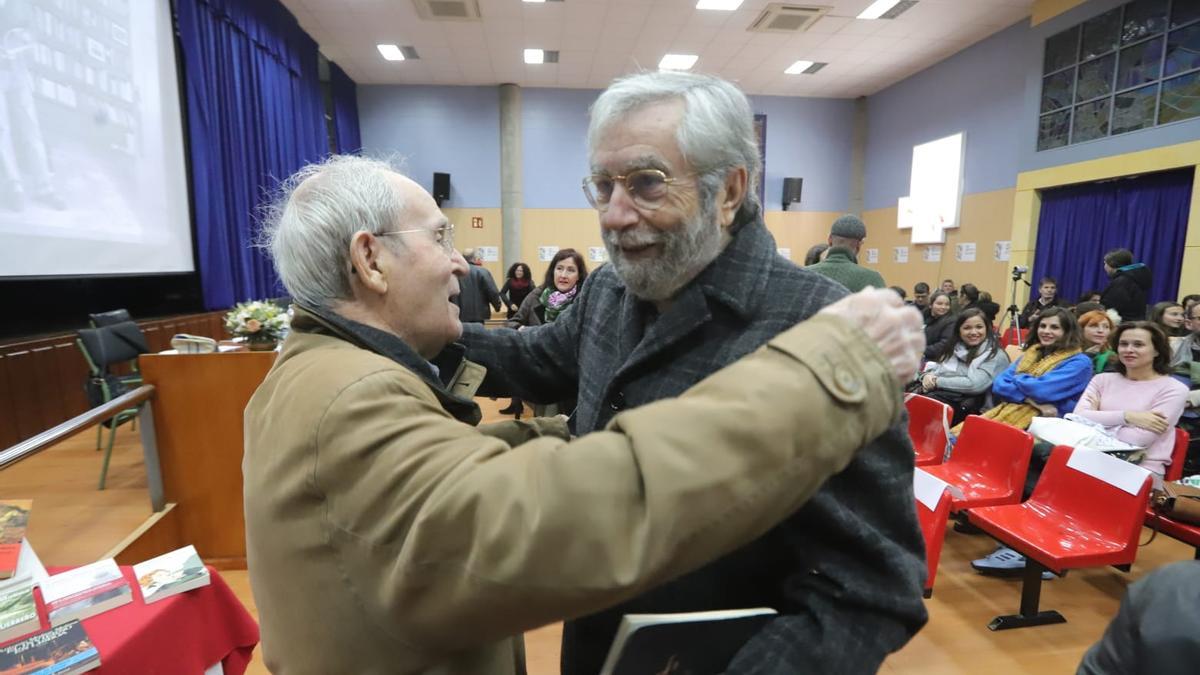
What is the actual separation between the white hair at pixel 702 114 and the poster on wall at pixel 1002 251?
868cm

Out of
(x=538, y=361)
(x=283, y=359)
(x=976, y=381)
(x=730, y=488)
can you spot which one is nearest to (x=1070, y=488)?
(x=976, y=381)

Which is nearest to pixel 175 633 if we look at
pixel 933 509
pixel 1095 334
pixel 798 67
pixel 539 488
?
pixel 539 488

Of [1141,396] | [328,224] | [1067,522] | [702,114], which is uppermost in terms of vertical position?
[702,114]

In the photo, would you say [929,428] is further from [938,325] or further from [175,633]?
[175,633]

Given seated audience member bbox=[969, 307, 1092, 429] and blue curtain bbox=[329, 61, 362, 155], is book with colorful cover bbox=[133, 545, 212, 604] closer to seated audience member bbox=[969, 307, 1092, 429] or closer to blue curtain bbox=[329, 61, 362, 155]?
seated audience member bbox=[969, 307, 1092, 429]

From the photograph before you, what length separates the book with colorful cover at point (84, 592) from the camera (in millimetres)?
1321

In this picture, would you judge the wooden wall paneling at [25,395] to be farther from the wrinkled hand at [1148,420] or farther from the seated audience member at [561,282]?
the wrinkled hand at [1148,420]

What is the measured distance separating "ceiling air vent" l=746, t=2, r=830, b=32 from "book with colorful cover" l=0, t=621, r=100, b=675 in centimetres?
780

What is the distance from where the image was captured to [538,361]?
1315 mm

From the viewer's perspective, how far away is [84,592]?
1.37 meters

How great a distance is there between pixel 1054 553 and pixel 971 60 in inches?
331

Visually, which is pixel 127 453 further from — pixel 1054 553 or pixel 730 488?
pixel 1054 553

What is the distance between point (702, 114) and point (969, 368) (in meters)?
4.07

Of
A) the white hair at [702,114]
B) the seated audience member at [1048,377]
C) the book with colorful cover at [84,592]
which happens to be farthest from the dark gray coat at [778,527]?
the seated audience member at [1048,377]
